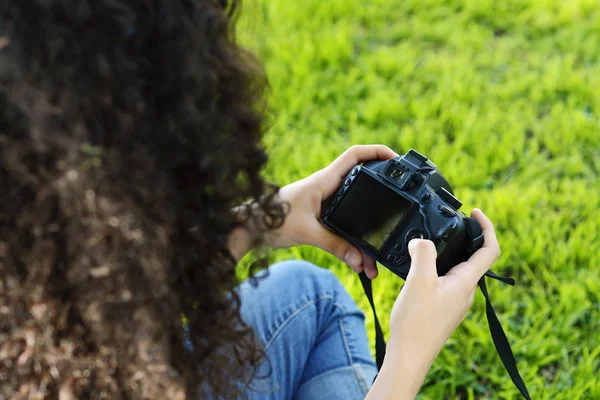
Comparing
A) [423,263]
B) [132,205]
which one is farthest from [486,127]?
[132,205]

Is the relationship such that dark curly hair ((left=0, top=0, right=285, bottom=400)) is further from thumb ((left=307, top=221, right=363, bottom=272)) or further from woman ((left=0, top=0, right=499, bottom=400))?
thumb ((left=307, top=221, right=363, bottom=272))

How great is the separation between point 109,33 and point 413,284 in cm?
55

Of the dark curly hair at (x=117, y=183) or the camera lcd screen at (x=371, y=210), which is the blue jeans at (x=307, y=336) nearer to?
the camera lcd screen at (x=371, y=210)

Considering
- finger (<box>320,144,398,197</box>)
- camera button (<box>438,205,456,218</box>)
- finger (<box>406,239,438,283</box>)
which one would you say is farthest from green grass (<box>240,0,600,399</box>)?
finger (<box>406,239,438,283</box>)

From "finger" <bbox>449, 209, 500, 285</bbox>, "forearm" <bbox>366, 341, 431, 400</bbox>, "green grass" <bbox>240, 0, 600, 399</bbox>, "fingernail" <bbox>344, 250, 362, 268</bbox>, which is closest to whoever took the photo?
"forearm" <bbox>366, 341, 431, 400</bbox>

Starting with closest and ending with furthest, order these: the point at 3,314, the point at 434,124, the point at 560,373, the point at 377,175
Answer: the point at 3,314 < the point at 377,175 < the point at 560,373 < the point at 434,124

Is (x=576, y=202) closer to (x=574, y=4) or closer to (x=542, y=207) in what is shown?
(x=542, y=207)

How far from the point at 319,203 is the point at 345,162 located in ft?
0.30

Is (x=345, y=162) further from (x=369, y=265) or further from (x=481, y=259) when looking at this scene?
(x=481, y=259)

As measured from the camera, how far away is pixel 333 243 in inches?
51.6

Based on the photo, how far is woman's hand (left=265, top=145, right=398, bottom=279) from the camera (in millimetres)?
1262

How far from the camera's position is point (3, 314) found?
0.79 meters

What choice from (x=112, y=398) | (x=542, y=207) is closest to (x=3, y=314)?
(x=112, y=398)

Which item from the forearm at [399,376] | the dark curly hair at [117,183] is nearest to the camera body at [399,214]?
the forearm at [399,376]
